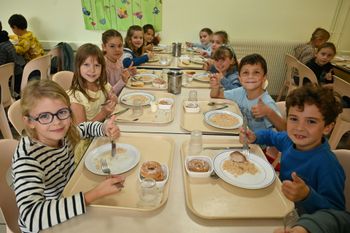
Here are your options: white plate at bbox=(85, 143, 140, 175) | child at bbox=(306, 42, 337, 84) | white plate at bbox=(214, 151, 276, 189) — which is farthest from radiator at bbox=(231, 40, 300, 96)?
white plate at bbox=(85, 143, 140, 175)

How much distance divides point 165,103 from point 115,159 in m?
0.67

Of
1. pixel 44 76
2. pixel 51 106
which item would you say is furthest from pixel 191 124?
pixel 44 76

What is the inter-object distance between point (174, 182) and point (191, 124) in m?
0.52

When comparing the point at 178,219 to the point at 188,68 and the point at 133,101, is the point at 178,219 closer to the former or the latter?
the point at 133,101

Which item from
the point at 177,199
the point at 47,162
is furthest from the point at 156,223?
the point at 47,162

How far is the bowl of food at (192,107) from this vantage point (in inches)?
63.7

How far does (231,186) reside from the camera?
985 mm

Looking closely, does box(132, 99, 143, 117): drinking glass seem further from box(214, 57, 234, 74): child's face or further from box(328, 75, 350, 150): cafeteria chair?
box(328, 75, 350, 150): cafeteria chair

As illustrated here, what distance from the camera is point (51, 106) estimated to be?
3.32ft

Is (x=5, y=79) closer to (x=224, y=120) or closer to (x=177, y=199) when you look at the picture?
(x=224, y=120)

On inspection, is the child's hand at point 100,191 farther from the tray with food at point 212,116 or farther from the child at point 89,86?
the child at point 89,86

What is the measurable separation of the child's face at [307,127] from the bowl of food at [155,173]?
2.06ft

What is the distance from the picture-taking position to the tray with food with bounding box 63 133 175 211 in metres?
0.90

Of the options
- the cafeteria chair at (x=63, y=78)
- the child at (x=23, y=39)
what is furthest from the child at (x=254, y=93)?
the child at (x=23, y=39)
